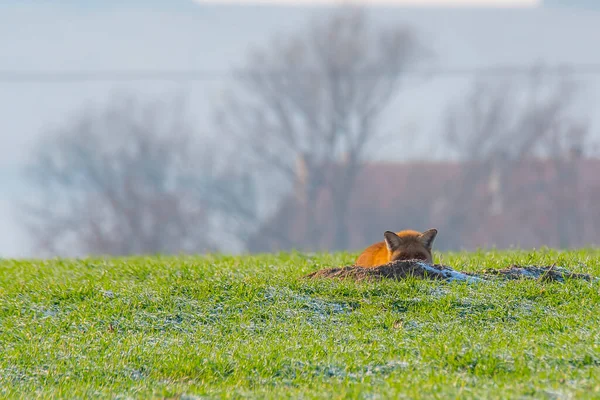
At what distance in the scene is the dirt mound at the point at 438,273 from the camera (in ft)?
32.6

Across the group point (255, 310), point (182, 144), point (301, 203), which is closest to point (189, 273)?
point (255, 310)

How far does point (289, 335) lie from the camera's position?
8727mm

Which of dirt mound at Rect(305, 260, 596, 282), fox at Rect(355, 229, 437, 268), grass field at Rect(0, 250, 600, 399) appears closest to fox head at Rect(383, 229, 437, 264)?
fox at Rect(355, 229, 437, 268)

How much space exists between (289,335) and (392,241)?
2153 millimetres

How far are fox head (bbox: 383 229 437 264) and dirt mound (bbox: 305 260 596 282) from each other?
0.91 ft

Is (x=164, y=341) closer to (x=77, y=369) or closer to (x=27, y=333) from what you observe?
(x=77, y=369)

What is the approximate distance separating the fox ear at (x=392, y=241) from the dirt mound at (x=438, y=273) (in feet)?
1.02

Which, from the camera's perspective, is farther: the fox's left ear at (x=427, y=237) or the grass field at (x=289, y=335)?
the fox's left ear at (x=427, y=237)

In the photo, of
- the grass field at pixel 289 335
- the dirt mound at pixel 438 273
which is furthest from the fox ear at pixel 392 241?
the grass field at pixel 289 335

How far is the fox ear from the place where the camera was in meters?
10.2

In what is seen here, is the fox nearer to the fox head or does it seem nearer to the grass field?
the fox head

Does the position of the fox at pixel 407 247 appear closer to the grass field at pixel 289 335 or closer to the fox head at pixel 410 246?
the fox head at pixel 410 246

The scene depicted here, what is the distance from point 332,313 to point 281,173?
41734 millimetres

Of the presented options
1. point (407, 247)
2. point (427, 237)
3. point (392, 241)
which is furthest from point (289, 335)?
point (427, 237)
